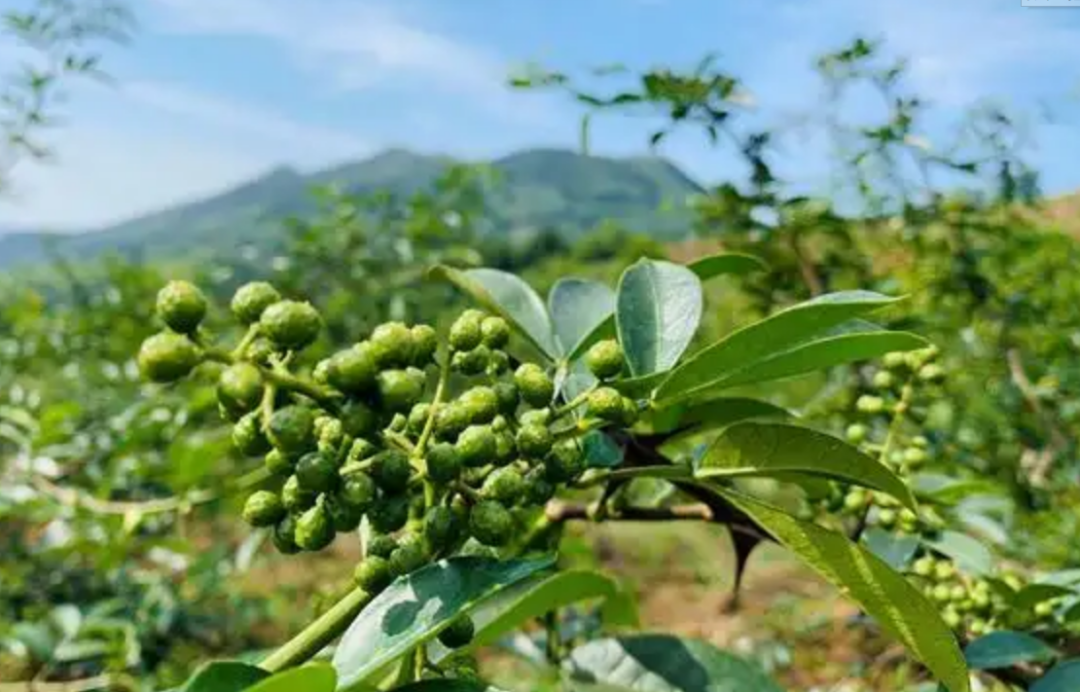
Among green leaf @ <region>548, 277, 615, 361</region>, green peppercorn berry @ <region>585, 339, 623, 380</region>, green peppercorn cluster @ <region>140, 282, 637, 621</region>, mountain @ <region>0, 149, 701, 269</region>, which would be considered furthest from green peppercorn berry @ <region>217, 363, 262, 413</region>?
mountain @ <region>0, 149, 701, 269</region>

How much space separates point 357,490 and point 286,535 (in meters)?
0.07

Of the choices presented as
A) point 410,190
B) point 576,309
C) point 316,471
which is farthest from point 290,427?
point 410,190

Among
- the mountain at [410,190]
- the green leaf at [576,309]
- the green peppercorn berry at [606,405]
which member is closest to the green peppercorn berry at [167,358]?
the green peppercorn berry at [606,405]

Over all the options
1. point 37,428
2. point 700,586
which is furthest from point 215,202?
point 37,428

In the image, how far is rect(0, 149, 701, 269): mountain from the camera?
4465mm

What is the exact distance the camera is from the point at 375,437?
59 cm

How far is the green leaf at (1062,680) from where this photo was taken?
2.54ft

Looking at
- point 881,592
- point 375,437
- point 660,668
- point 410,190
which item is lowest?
point 410,190

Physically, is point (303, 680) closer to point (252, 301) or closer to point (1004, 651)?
point (252, 301)

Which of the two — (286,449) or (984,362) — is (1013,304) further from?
(286,449)

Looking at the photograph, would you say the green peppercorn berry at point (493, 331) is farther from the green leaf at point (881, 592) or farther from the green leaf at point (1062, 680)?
the green leaf at point (1062, 680)

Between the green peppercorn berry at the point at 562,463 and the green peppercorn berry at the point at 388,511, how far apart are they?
8 cm

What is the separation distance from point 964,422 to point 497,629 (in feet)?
7.61

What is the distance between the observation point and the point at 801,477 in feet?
2.53
